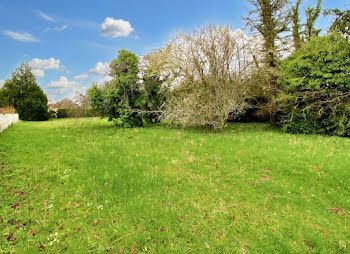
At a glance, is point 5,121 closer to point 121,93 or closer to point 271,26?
point 121,93

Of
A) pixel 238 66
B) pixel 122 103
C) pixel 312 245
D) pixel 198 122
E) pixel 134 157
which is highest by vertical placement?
pixel 238 66

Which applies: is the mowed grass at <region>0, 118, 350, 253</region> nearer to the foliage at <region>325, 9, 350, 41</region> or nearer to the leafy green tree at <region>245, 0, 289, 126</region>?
the leafy green tree at <region>245, 0, 289, 126</region>

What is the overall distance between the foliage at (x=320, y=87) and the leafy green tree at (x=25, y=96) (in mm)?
30878

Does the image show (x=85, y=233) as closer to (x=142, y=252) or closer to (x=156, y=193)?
(x=142, y=252)

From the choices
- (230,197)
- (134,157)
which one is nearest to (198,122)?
(134,157)

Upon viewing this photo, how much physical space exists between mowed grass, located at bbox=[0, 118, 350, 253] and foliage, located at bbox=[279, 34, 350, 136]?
5.48 m

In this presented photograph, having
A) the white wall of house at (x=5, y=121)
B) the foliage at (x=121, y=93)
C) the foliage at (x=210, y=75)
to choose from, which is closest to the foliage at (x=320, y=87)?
the foliage at (x=210, y=75)

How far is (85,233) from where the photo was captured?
4.28m

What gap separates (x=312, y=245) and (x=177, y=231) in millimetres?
2791

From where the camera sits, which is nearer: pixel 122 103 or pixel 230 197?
pixel 230 197

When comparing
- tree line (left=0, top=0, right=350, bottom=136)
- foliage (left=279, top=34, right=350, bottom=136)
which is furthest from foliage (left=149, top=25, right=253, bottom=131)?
foliage (left=279, top=34, right=350, bottom=136)

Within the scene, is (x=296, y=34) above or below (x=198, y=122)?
above

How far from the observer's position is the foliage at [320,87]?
12461 mm

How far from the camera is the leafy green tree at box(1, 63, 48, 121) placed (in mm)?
27812
